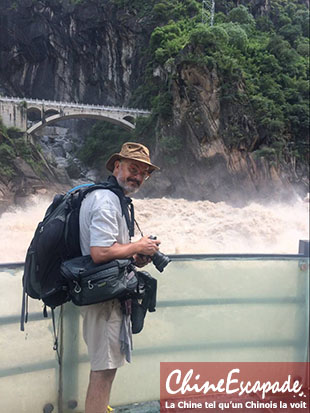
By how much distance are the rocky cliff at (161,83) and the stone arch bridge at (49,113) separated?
37 cm

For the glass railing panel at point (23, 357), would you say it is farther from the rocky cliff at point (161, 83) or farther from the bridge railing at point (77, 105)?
the bridge railing at point (77, 105)

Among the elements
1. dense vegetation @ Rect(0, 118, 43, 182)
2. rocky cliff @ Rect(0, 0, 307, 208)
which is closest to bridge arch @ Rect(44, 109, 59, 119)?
rocky cliff @ Rect(0, 0, 307, 208)

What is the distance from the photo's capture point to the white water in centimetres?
802

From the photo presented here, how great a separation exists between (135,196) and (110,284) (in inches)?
372

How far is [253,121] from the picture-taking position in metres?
11.5

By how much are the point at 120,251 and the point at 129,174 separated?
0.70 ft

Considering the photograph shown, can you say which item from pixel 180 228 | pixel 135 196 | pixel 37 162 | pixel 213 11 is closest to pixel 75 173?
pixel 37 162

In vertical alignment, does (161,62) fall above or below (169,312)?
above

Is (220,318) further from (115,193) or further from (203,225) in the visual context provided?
(203,225)

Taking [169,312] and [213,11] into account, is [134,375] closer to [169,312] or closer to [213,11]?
[169,312]

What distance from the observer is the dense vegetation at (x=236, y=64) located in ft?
36.2

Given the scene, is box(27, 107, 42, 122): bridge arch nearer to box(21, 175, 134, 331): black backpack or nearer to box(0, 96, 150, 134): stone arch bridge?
box(0, 96, 150, 134): stone arch bridge

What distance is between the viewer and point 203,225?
377 inches

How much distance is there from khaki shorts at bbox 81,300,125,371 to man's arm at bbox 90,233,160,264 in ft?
Result: 0.41
